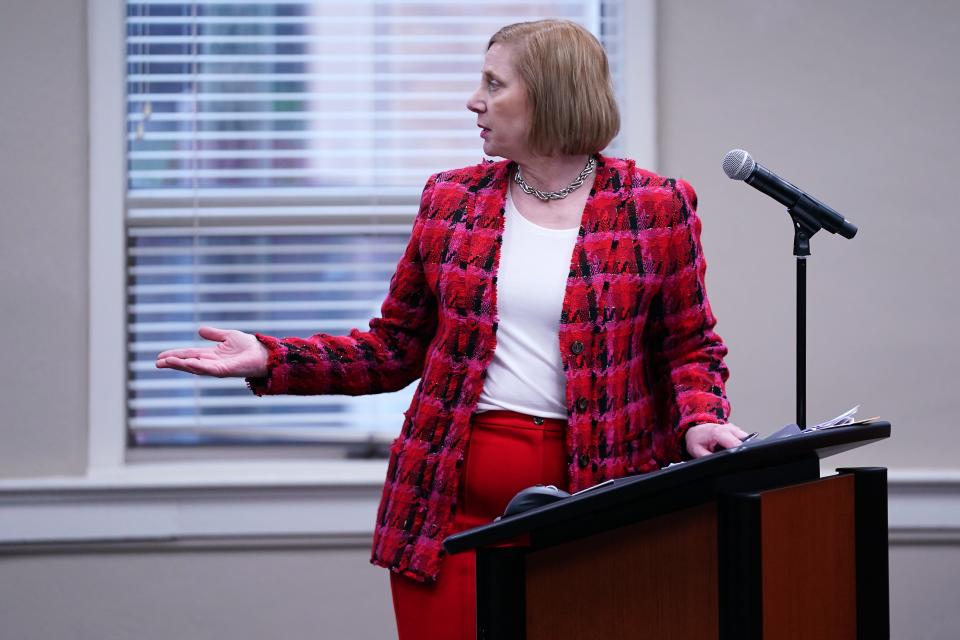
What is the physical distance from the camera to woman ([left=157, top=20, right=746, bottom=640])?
4.80 feet

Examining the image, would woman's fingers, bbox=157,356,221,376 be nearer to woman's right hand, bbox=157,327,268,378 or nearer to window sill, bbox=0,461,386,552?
woman's right hand, bbox=157,327,268,378

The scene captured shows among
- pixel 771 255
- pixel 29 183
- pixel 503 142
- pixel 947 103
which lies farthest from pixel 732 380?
pixel 29 183

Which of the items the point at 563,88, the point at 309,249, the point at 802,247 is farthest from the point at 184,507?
the point at 802,247

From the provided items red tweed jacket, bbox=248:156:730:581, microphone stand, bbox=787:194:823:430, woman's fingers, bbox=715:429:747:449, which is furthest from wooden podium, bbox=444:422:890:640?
microphone stand, bbox=787:194:823:430

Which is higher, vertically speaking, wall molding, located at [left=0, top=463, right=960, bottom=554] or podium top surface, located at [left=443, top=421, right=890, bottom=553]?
podium top surface, located at [left=443, top=421, right=890, bottom=553]

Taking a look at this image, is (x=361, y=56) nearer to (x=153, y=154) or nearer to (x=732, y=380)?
(x=153, y=154)

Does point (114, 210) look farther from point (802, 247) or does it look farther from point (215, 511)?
point (802, 247)

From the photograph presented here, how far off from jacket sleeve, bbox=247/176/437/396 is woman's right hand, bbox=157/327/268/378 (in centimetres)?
2

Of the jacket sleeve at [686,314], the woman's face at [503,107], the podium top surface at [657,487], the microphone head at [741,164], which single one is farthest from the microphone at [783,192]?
the podium top surface at [657,487]

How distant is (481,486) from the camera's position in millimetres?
1471

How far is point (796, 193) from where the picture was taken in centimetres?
152

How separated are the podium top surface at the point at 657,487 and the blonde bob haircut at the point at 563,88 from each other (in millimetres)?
701

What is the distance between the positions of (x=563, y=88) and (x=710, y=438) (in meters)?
0.59

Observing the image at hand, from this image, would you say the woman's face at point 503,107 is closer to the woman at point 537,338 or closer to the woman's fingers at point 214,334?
the woman at point 537,338
